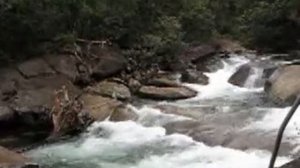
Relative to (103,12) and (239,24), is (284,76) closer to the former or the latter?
(103,12)

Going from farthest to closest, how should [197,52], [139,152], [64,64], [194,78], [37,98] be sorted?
[197,52]
[194,78]
[64,64]
[37,98]
[139,152]

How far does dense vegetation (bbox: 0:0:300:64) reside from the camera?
41.1ft

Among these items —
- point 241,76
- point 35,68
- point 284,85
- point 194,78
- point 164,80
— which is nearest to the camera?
point 284,85

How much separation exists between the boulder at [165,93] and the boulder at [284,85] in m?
1.76

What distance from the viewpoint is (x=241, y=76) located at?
48.1ft

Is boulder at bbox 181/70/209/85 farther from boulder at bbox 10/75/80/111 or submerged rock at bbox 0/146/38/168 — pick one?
submerged rock at bbox 0/146/38/168

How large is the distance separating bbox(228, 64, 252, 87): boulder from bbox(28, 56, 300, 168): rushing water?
5.67 feet

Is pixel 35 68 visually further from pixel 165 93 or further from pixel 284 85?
pixel 284 85

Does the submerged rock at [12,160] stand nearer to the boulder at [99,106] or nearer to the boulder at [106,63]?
the boulder at [99,106]

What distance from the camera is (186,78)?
1453 cm

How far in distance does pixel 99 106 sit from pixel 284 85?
3.89 m

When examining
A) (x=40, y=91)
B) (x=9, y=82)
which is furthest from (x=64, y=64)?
(x=9, y=82)

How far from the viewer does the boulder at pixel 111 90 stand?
12461 millimetres

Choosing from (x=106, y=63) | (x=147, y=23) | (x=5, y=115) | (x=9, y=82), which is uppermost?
(x=147, y=23)
